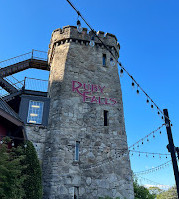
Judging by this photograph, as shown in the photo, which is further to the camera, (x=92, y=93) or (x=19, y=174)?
(x=92, y=93)

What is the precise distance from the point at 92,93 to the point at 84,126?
271 centimetres

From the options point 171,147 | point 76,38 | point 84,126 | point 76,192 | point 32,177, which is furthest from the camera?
point 76,38

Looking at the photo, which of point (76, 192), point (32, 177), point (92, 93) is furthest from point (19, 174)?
point (92, 93)

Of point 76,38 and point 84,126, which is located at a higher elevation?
point 76,38

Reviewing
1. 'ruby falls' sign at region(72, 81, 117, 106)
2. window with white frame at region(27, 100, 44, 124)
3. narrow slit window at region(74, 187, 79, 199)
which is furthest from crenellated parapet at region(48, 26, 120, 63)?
narrow slit window at region(74, 187, 79, 199)

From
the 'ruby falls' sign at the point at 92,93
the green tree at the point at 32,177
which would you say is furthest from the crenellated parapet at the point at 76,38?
the green tree at the point at 32,177

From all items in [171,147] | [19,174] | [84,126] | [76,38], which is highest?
[76,38]

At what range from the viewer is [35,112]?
1493 cm

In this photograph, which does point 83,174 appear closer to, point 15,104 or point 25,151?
point 25,151

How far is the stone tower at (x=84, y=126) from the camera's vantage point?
1248 centimetres

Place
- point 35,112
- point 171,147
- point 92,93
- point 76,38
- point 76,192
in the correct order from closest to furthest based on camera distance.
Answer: point 171,147, point 76,192, point 35,112, point 92,93, point 76,38

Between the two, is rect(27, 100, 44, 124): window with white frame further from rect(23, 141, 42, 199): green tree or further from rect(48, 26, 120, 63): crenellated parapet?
rect(48, 26, 120, 63): crenellated parapet

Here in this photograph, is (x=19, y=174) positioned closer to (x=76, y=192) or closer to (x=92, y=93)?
(x=76, y=192)

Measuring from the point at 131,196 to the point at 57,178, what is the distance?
472 cm
